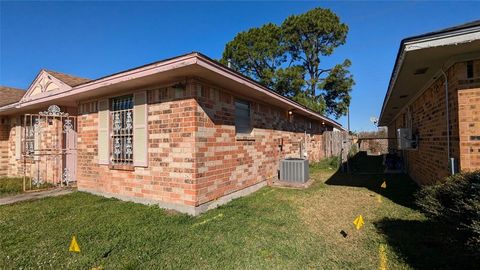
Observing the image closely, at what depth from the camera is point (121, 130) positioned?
594 centimetres

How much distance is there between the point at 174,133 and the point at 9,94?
13.4 m

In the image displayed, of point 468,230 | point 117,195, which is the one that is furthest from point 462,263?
point 117,195

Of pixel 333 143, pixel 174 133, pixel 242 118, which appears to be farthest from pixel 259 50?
pixel 174 133

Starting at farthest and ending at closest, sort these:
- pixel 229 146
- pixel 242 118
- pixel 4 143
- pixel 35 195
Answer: pixel 4 143
pixel 242 118
pixel 35 195
pixel 229 146

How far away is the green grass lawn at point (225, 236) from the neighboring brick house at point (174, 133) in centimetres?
51

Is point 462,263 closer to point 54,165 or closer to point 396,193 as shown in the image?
point 396,193

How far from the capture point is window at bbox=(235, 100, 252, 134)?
645cm

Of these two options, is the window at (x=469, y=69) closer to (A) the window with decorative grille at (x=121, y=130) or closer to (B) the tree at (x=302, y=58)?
(A) the window with decorative grille at (x=121, y=130)

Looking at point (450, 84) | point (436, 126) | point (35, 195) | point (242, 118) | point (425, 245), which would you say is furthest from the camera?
point (242, 118)

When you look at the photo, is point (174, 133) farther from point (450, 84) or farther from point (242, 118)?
point (450, 84)

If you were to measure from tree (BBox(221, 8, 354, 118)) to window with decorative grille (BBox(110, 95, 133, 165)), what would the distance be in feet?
55.0

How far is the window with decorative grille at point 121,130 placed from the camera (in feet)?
19.1

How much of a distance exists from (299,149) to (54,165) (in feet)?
31.6

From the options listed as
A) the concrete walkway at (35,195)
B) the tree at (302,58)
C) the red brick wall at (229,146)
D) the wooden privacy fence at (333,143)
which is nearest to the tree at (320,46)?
the tree at (302,58)
